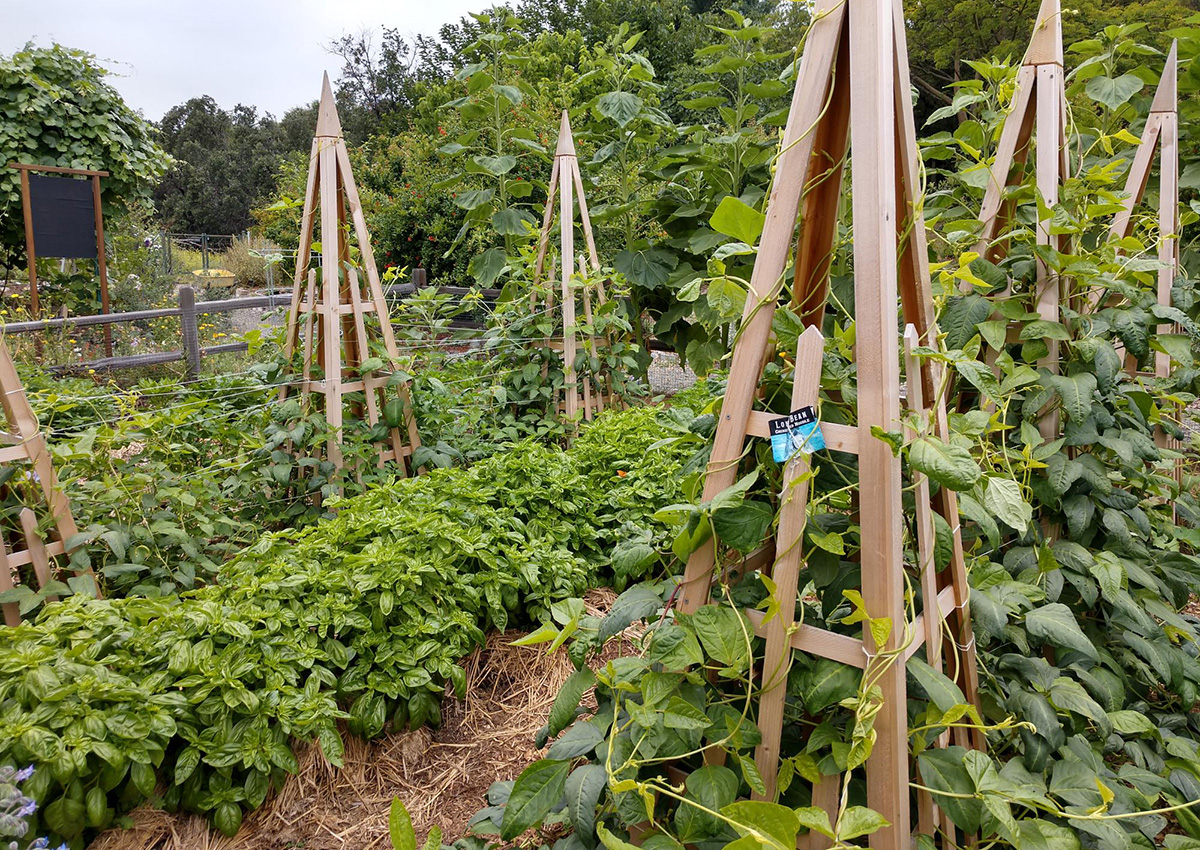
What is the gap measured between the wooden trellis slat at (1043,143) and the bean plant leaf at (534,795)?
1.58m

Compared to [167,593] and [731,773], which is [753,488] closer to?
[731,773]

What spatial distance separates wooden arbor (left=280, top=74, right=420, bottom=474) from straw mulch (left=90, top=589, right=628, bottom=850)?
118 cm

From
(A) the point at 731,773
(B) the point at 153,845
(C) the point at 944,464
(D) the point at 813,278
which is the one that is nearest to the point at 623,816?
(A) the point at 731,773

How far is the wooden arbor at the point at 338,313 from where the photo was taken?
3.03 metres

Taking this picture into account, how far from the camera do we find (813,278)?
131 centimetres

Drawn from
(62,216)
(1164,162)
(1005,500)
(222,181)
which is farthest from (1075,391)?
(222,181)

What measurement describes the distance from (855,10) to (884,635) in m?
0.92

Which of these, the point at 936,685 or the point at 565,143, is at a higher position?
the point at 565,143

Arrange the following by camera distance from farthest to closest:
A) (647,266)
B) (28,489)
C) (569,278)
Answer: (647,266) → (569,278) → (28,489)

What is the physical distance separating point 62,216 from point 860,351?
7.91 m

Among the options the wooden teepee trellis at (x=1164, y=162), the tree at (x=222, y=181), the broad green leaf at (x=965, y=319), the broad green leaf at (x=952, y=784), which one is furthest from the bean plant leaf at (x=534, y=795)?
the tree at (x=222, y=181)

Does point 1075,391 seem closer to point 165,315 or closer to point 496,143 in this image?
point 496,143

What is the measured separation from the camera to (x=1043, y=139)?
2.00m

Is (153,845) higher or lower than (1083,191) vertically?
lower
